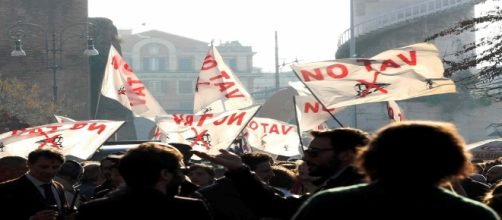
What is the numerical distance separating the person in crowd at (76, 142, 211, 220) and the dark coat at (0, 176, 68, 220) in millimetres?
2062

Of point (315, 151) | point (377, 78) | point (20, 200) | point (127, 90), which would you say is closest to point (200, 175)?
point (20, 200)

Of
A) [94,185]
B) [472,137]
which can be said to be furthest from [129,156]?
[472,137]

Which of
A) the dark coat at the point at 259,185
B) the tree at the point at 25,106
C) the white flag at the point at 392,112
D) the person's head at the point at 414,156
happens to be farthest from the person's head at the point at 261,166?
the tree at the point at 25,106

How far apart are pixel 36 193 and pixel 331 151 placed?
2198mm

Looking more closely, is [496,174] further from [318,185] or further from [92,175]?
[318,185]

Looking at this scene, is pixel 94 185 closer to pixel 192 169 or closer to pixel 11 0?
pixel 192 169

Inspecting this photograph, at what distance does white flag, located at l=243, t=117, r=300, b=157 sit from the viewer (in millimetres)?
20750

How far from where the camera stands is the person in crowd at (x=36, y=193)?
738 centimetres

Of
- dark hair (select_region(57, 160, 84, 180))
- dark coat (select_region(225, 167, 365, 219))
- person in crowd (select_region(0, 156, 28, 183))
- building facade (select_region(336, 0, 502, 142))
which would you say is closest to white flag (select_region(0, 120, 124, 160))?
dark hair (select_region(57, 160, 84, 180))

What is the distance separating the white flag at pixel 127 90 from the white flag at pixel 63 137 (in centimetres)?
498

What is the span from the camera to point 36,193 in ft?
25.0

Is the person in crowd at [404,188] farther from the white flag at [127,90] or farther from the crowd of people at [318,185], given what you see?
the white flag at [127,90]

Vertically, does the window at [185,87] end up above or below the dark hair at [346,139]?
below

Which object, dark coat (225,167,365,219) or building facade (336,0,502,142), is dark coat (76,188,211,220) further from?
building facade (336,0,502,142)
